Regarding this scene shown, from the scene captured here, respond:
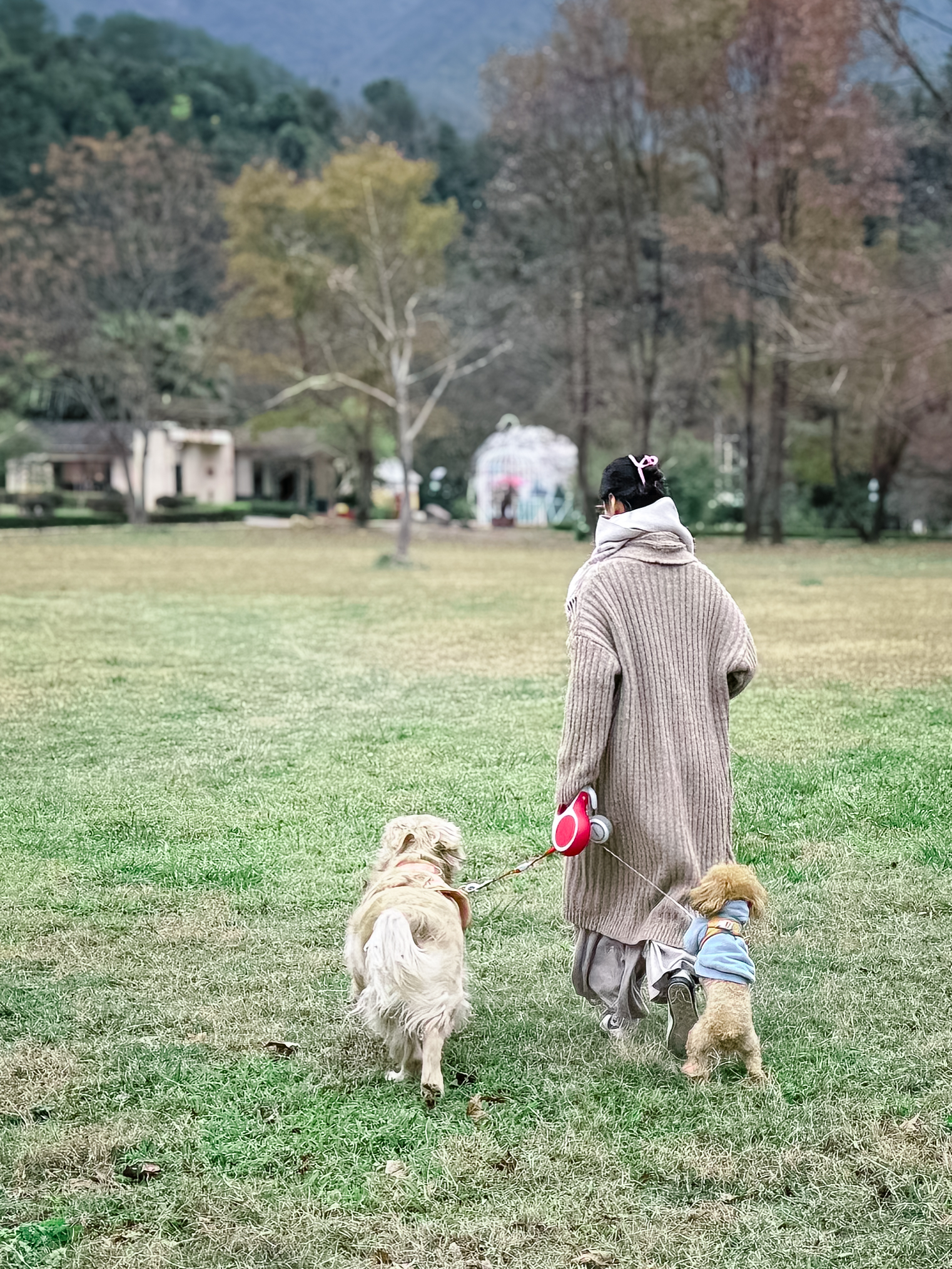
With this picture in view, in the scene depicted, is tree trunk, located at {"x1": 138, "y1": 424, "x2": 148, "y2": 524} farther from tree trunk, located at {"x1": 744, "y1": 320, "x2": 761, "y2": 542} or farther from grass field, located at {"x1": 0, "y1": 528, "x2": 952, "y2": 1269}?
grass field, located at {"x1": 0, "y1": 528, "x2": 952, "y2": 1269}

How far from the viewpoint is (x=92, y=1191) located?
9.75ft

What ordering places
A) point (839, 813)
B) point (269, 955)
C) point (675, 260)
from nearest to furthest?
point (269, 955) → point (839, 813) → point (675, 260)

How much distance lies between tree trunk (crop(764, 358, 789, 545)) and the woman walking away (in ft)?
90.1

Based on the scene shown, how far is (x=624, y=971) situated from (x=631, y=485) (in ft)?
4.62

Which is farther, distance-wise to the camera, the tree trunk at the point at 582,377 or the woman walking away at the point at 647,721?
the tree trunk at the point at 582,377

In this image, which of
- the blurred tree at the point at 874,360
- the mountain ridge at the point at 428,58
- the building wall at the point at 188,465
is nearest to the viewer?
the blurred tree at the point at 874,360

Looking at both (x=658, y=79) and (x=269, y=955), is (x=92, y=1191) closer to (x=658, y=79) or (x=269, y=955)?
(x=269, y=955)

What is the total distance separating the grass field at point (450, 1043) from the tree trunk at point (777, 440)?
20952 mm

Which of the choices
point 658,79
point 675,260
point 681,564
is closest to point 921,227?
point 675,260

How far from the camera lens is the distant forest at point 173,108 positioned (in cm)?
5206

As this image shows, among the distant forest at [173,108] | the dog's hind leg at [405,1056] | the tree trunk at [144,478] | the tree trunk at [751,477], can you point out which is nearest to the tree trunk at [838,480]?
the tree trunk at [751,477]

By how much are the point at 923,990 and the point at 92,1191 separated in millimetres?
2671

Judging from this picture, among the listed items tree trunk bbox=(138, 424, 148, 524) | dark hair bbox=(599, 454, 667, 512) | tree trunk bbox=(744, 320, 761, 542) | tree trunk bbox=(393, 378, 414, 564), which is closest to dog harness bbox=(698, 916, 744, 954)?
dark hair bbox=(599, 454, 667, 512)

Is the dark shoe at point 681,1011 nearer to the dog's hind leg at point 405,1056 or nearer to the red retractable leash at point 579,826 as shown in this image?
the red retractable leash at point 579,826
